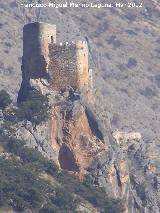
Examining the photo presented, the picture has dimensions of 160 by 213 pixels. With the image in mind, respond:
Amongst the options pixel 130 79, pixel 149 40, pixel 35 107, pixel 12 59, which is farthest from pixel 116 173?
pixel 149 40

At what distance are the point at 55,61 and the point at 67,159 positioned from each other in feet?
27.2

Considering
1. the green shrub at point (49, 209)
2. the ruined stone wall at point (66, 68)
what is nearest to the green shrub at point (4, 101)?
the ruined stone wall at point (66, 68)

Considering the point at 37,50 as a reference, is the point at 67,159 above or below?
below

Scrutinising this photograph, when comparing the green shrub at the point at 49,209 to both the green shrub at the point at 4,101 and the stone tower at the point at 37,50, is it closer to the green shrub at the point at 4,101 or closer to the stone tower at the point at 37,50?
the green shrub at the point at 4,101

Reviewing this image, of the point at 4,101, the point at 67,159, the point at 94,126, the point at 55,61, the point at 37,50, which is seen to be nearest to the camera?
the point at 55,61

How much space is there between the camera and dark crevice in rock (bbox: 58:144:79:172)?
103 metres

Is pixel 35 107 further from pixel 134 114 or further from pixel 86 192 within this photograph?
pixel 134 114

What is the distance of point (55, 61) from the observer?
102062mm

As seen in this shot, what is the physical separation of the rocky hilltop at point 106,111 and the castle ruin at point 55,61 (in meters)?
0.70

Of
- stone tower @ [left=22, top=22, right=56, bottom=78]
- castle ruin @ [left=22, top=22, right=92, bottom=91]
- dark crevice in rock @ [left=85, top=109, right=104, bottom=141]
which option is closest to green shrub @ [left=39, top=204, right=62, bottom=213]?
dark crevice in rock @ [left=85, top=109, right=104, bottom=141]

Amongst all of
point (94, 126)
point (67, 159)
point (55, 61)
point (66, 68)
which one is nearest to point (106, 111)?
point (94, 126)

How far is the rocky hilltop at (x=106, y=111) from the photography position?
10288cm

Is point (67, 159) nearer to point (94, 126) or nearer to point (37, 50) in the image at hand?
point (94, 126)

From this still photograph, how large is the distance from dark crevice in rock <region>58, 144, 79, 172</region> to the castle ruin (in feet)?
16.8
